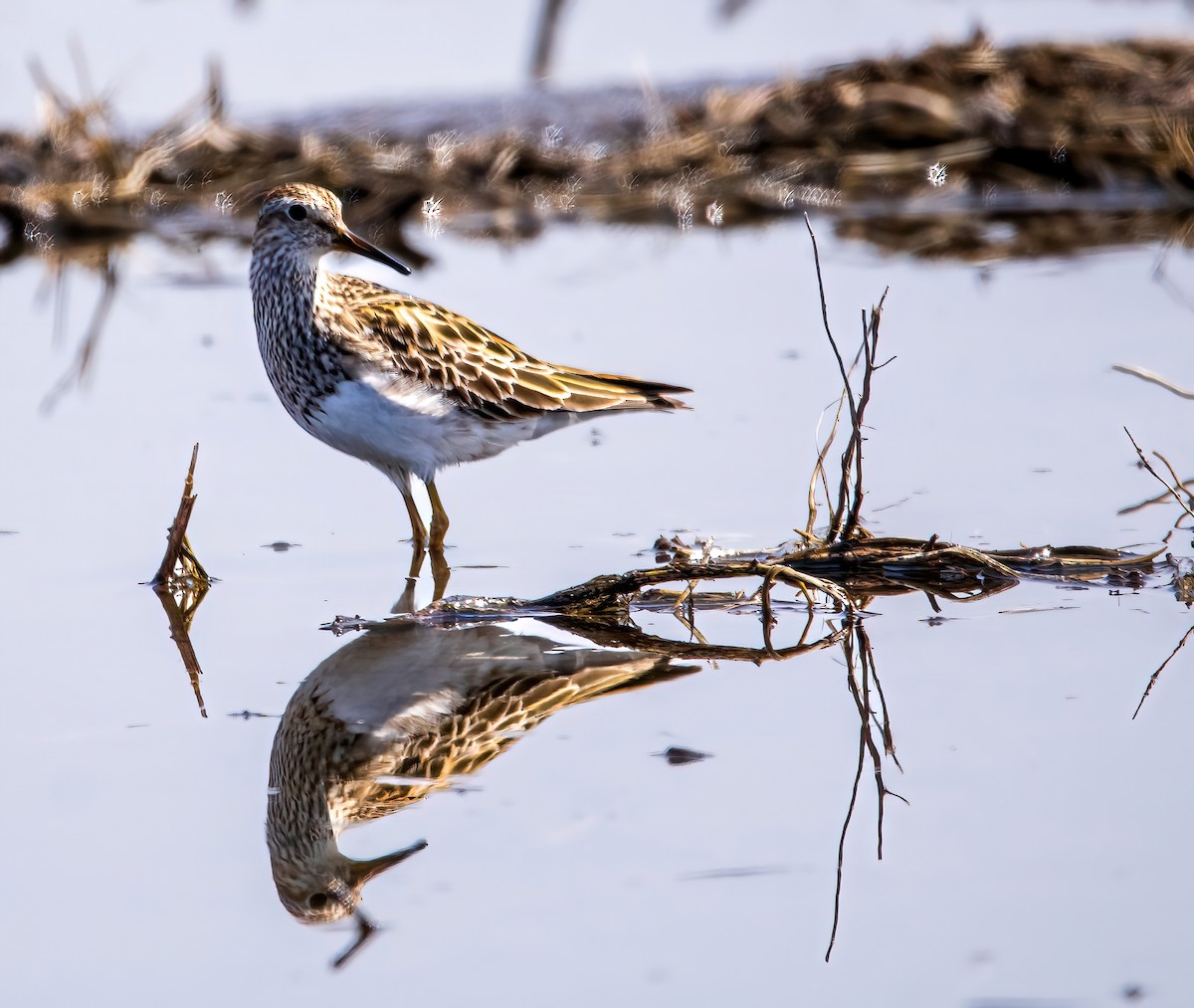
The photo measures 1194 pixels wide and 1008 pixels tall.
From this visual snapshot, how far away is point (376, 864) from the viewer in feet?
15.6

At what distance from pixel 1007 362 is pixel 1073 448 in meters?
1.48

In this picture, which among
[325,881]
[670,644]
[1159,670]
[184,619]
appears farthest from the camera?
[184,619]

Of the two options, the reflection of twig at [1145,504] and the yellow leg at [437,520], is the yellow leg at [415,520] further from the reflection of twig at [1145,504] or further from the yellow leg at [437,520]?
the reflection of twig at [1145,504]

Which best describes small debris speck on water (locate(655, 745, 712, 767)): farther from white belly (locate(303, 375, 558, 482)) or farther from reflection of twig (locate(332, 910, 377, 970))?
white belly (locate(303, 375, 558, 482))

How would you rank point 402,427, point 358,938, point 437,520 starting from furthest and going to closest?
point 437,520
point 402,427
point 358,938

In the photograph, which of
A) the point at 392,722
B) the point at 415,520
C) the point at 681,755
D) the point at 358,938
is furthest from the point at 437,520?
the point at 358,938

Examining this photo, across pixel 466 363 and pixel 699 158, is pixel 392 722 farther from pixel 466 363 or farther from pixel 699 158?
pixel 699 158

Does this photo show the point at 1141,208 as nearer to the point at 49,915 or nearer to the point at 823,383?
the point at 823,383

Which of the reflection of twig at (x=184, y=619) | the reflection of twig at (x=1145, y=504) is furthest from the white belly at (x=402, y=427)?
the reflection of twig at (x=1145, y=504)

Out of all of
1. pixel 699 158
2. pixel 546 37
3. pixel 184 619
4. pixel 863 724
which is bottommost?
pixel 863 724

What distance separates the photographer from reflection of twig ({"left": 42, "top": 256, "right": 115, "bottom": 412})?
9.62 meters

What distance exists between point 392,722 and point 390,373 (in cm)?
202

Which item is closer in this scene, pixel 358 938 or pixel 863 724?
pixel 358 938

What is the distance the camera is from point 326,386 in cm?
715
